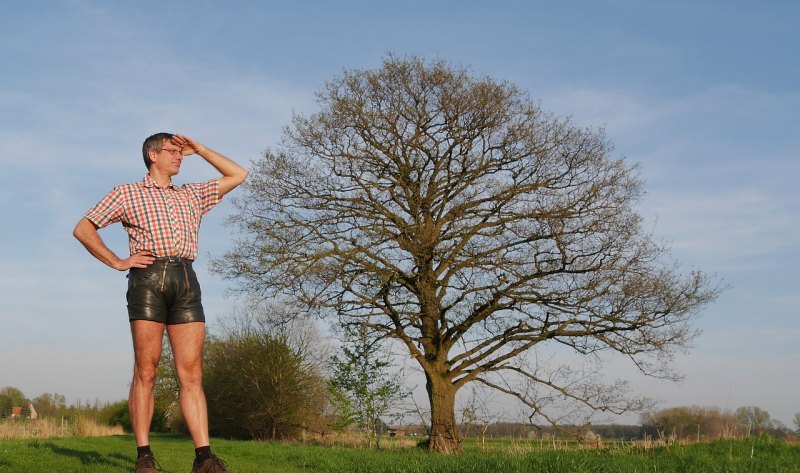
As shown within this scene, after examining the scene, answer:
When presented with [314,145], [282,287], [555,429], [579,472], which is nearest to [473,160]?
[314,145]

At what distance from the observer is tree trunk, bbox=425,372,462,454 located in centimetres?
1867

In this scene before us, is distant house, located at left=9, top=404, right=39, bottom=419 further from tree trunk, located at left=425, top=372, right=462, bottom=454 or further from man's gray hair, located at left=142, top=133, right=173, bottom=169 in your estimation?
man's gray hair, located at left=142, top=133, right=173, bottom=169

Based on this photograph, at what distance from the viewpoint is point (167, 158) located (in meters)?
5.81

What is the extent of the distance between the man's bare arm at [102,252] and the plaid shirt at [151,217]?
0.06 meters

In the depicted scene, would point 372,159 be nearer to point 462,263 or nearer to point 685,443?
point 462,263

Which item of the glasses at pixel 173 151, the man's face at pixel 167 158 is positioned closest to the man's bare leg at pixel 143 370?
the man's face at pixel 167 158

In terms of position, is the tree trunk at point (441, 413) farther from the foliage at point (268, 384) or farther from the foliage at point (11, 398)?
the foliage at point (11, 398)

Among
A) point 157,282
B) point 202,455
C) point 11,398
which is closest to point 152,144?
point 157,282

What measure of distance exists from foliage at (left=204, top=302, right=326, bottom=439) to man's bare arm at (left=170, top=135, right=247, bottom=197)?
27.8 m

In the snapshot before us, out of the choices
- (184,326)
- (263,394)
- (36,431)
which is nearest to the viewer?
(184,326)

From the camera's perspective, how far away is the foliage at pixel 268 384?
33938mm

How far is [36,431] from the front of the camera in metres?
18.2

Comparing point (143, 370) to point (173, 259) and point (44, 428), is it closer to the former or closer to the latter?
point (173, 259)

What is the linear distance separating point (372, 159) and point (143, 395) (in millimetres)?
14611
